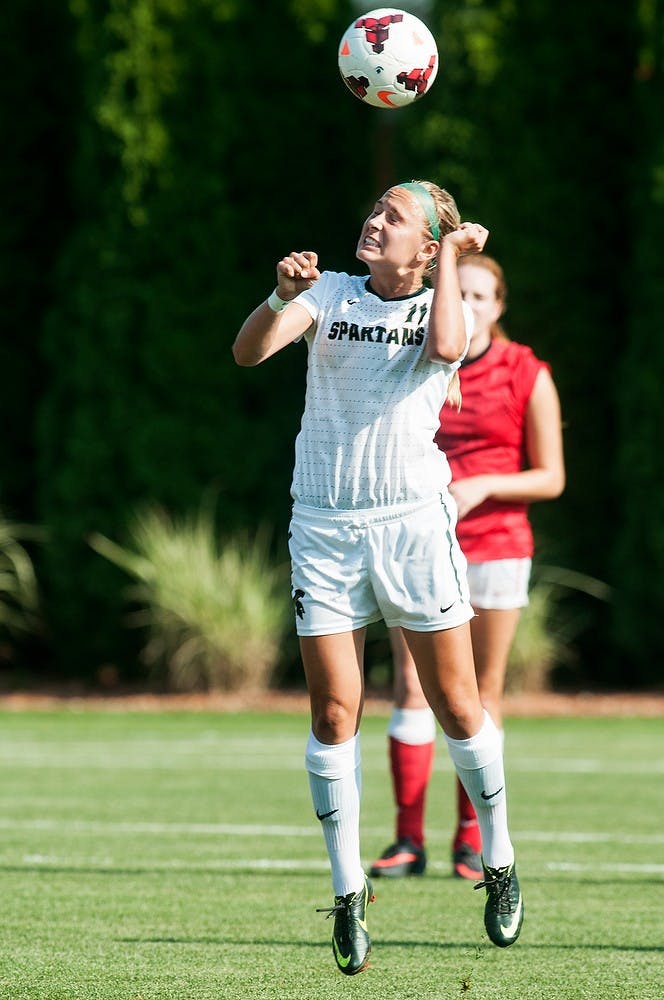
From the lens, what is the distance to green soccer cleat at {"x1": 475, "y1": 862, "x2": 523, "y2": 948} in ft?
14.2

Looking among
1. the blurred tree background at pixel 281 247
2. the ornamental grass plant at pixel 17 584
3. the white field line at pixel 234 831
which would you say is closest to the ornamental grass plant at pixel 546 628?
the blurred tree background at pixel 281 247

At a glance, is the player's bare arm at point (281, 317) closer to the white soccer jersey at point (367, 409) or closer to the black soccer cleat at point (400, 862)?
the white soccer jersey at point (367, 409)

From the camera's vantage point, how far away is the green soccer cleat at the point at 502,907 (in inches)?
171

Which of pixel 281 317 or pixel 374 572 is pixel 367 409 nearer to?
pixel 281 317

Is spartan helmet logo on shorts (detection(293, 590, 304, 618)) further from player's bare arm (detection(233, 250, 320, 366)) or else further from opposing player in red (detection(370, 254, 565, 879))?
opposing player in red (detection(370, 254, 565, 879))

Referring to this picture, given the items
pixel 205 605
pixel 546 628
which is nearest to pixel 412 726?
pixel 205 605

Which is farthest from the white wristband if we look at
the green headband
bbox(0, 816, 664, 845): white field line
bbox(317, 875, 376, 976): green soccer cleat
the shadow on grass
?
bbox(0, 816, 664, 845): white field line

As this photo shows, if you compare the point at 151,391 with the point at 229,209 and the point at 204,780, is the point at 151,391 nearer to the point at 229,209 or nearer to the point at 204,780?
the point at 229,209

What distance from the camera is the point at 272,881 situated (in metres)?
5.89

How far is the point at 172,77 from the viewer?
14.0 m

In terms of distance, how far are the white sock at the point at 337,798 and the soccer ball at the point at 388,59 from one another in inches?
77.7

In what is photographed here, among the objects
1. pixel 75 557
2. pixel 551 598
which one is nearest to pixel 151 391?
pixel 75 557

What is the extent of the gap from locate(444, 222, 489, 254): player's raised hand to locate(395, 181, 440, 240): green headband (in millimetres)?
116

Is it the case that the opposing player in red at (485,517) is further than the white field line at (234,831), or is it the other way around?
the white field line at (234,831)
